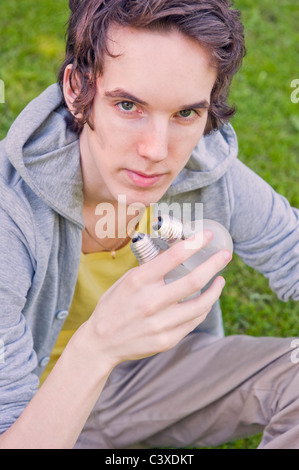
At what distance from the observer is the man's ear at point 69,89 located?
1.92 metres

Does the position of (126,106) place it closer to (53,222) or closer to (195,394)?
(53,222)

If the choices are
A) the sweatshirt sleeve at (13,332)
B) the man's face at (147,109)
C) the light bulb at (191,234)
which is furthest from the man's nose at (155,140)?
the sweatshirt sleeve at (13,332)

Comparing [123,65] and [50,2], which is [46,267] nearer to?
[123,65]

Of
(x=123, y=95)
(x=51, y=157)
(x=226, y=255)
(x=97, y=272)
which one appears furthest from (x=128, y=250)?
(x=226, y=255)

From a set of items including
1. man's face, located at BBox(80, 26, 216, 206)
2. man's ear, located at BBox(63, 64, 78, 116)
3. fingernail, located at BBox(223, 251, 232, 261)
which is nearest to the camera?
fingernail, located at BBox(223, 251, 232, 261)

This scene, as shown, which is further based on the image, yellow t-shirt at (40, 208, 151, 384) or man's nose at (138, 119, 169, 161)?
yellow t-shirt at (40, 208, 151, 384)

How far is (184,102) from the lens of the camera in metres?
1.68

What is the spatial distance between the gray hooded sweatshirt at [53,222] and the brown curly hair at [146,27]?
0.50ft

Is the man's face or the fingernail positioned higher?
the man's face

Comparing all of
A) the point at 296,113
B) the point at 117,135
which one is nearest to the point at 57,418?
the point at 117,135

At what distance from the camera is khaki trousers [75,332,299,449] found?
210 cm

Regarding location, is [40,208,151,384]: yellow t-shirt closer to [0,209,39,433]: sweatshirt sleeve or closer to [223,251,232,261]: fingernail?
[0,209,39,433]: sweatshirt sleeve

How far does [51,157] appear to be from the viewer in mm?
1893

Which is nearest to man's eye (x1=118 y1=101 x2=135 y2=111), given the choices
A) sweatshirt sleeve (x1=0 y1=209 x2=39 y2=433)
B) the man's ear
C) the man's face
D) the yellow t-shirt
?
the man's face
